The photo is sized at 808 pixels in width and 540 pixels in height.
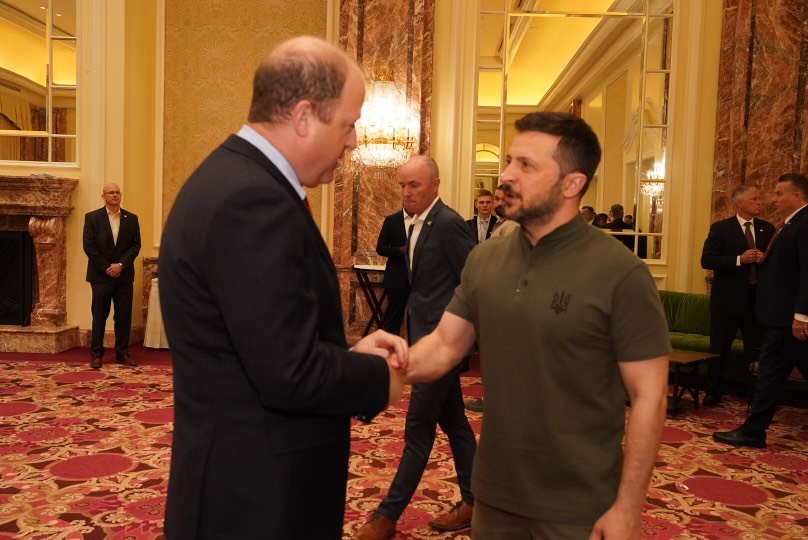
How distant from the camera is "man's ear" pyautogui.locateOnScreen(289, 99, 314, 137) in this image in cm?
144

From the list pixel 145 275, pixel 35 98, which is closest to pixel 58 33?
pixel 35 98

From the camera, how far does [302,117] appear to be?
1.45 metres

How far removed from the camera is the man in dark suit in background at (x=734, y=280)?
6.12m

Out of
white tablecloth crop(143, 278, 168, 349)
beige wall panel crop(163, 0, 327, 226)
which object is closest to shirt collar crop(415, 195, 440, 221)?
white tablecloth crop(143, 278, 168, 349)

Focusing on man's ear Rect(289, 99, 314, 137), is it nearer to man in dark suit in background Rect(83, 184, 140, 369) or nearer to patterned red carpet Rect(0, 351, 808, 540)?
patterned red carpet Rect(0, 351, 808, 540)

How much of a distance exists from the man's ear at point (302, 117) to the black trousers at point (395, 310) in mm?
5380

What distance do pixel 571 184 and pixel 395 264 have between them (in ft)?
16.9

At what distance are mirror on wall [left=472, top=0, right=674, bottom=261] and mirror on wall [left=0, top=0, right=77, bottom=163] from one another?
14.6 ft

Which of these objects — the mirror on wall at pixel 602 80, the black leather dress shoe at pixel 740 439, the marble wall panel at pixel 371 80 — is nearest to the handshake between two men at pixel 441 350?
the black leather dress shoe at pixel 740 439

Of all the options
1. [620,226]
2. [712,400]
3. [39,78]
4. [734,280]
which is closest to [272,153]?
[734,280]

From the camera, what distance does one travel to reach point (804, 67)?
7.65m

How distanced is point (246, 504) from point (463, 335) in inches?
32.1

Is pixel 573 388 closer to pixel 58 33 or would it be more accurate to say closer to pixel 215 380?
pixel 215 380

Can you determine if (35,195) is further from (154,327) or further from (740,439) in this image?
(740,439)
